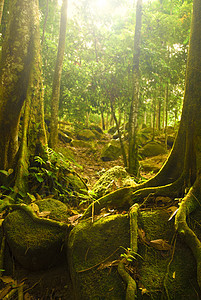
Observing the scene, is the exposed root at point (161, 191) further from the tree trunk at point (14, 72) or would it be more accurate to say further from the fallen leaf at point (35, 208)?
the tree trunk at point (14, 72)

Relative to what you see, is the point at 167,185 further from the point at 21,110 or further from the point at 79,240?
the point at 21,110

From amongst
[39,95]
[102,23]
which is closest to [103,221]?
[39,95]

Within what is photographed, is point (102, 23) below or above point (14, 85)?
above

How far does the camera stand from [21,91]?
4.68m

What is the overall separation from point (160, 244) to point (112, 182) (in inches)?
86.0

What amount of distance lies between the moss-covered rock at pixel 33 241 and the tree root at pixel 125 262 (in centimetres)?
110

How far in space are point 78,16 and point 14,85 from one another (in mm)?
8302

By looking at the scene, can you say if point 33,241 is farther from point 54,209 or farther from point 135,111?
point 135,111

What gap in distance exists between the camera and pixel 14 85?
4.50 metres

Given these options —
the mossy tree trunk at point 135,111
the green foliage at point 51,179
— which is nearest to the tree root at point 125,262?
the green foliage at point 51,179

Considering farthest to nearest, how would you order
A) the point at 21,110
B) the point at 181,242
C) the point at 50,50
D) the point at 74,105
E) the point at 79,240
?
1. the point at 74,105
2. the point at 50,50
3. the point at 21,110
4. the point at 79,240
5. the point at 181,242

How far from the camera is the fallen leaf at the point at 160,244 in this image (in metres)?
2.04

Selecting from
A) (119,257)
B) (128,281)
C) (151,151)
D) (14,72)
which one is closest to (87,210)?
(119,257)

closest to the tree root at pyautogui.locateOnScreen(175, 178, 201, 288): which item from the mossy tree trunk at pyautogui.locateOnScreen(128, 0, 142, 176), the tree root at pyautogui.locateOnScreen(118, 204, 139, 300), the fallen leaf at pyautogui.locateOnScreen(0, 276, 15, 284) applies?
the tree root at pyautogui.locateOnScreen(118, 204, 139, 300)
